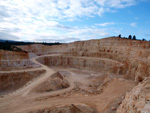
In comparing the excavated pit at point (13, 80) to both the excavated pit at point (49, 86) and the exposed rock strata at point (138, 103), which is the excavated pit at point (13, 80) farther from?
the exposed rock strata at point (138, 103)

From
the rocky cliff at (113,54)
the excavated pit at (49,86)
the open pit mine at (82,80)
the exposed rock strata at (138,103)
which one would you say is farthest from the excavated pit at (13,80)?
the rocky cliff at (113,54)

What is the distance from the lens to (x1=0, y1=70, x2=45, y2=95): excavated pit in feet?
63.1

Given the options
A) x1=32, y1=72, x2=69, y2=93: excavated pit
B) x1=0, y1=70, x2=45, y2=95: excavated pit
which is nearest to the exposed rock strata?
x1=32, y1=72, x2=69, y2=93: excavated pit

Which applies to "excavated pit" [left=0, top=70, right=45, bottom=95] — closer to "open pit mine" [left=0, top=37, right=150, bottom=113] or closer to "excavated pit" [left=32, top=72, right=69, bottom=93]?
"open pit mine" [left=0, top=37, right=150, bottom=113]

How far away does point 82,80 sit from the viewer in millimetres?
26531

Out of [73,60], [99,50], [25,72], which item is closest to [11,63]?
[25,72]

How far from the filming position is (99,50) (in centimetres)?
3991

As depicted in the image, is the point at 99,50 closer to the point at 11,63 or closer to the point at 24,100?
the point at 11,63

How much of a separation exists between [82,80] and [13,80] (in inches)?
590

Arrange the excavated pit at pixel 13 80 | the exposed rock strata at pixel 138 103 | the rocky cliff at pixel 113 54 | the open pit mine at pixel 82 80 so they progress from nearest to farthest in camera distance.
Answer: the exposed rock strata at pixel 138 103 < the open pit mine at pixel 82 80 < the excavated pit at pixel 13 80 < the rocky cliff at pixel 113 54

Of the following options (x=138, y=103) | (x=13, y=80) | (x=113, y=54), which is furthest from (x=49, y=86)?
(x=113, y=54)

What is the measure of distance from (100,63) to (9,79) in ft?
82.5

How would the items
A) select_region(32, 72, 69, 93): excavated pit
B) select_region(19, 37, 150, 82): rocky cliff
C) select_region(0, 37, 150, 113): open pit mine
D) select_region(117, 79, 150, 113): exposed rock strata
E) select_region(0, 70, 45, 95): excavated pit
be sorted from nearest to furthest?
select_region(117, 79, 150, 113): exposed rock strata, select_region(0, 37, 150, 113): open pit mine, select_region(32, 72, 69, 93): excavated pit, select_region(0, 70, 45, 95): excavated pit, select_region(19, 37, 150, 82): rocky cliff

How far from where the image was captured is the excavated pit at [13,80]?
63.1 feet
